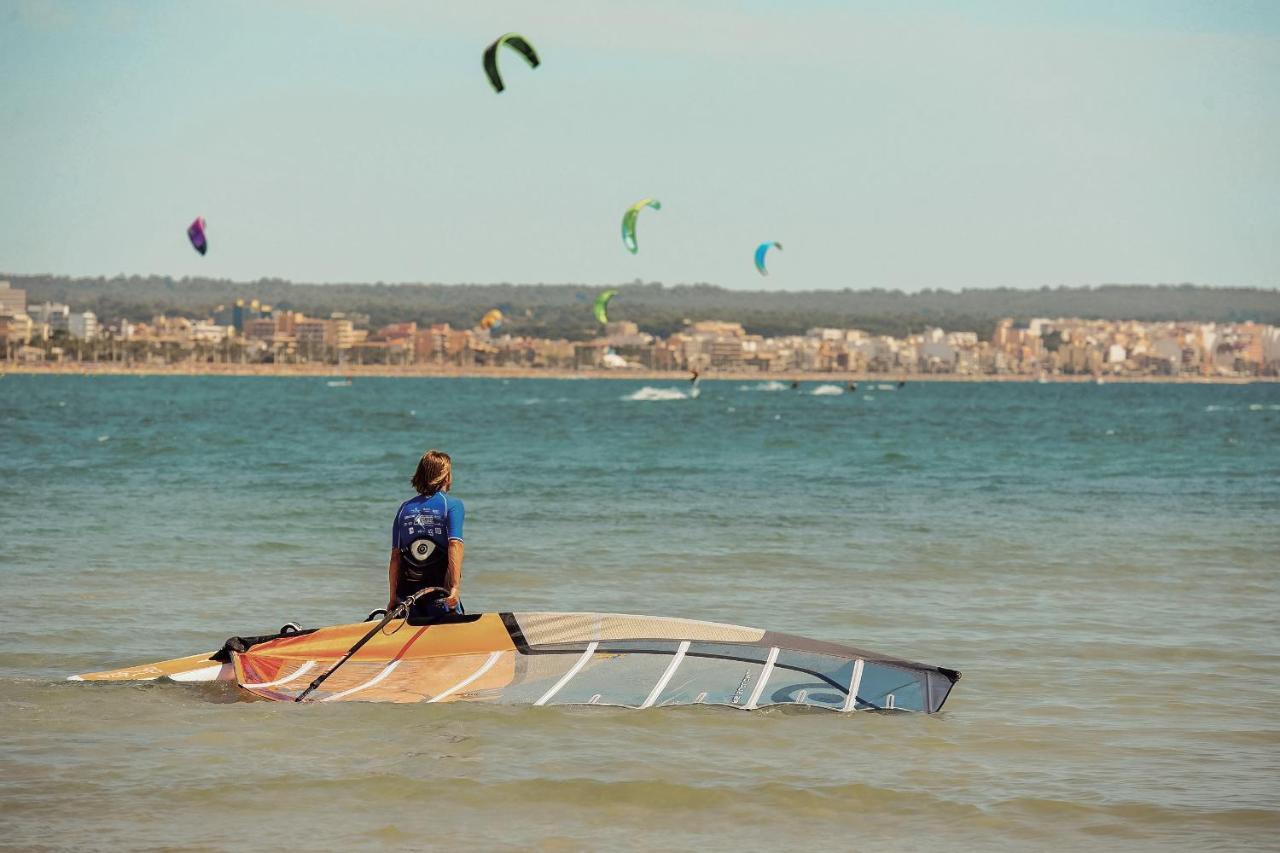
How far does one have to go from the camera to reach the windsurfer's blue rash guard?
6.76 metres

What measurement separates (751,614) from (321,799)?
15.3ft

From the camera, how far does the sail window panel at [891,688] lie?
6875 millimetres

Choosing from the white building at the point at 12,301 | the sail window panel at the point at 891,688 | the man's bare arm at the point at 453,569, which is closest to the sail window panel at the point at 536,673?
the man's bare arm at the point at 453,569

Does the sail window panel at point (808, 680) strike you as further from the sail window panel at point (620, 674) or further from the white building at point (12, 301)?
the white building at point (12, 301)

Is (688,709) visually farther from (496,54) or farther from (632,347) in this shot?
(632,347)

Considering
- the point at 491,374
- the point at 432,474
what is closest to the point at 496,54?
the point at 432,474

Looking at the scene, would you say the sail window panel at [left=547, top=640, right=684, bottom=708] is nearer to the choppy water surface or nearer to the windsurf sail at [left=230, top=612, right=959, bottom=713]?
the windsurf sail at [left=230, top=612, right=959, bottom=713]

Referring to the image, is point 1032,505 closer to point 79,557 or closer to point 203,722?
point 79,557

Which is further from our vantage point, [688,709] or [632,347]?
[632,347]

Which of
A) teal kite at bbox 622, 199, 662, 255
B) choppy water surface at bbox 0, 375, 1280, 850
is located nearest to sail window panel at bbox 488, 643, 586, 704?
choppy water surface at bbox 0, 375, 1280, 850

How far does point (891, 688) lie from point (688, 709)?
2.98ft

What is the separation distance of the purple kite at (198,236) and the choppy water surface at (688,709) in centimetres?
1381

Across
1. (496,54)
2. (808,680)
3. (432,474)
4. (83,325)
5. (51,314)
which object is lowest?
(808,680)

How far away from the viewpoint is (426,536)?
681cm
